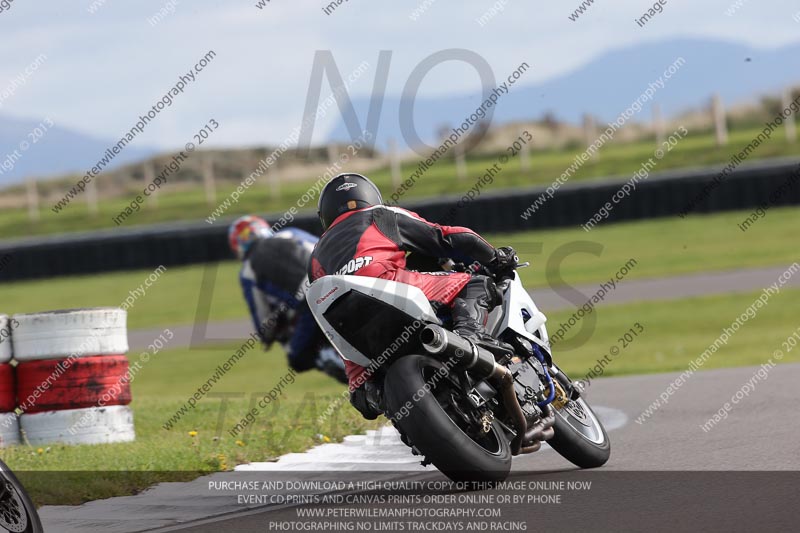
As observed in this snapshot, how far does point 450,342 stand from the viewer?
5.63m

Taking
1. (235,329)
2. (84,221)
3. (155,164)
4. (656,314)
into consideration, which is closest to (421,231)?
(656,314)

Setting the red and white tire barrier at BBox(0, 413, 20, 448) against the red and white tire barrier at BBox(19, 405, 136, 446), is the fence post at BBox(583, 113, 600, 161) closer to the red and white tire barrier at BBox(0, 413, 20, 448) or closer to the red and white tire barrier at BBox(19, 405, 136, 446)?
the red and white tire barrier at BBox(19, 405, 136, 446)

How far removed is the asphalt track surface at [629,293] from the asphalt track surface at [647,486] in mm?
10033

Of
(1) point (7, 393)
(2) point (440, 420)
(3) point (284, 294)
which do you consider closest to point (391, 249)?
(2) point (440, 420)

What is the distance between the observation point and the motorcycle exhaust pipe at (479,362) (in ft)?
18.4

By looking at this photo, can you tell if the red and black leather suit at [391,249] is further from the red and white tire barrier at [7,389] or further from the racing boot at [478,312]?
the red and white tire barrier at [7,389]

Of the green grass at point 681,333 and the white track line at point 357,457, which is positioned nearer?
the white track line at point 357,457

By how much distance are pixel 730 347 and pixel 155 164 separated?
39843 millimetres

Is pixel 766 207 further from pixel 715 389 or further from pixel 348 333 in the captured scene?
pixel 348 333

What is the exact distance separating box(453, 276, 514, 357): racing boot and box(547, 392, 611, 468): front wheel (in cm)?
56

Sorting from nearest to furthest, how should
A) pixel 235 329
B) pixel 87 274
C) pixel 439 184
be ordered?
pixel 235 329 < pixel 87 274 < pixel 439 184

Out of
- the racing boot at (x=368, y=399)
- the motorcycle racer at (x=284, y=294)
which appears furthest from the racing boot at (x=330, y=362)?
the racing boot at (x=368, y=399)

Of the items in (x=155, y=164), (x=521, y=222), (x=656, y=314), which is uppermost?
(x=656, y=314)

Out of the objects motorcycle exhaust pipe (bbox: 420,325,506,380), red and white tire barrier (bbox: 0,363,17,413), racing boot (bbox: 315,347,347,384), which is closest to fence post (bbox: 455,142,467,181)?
racing boot (bbox: 315,347,347,384)
